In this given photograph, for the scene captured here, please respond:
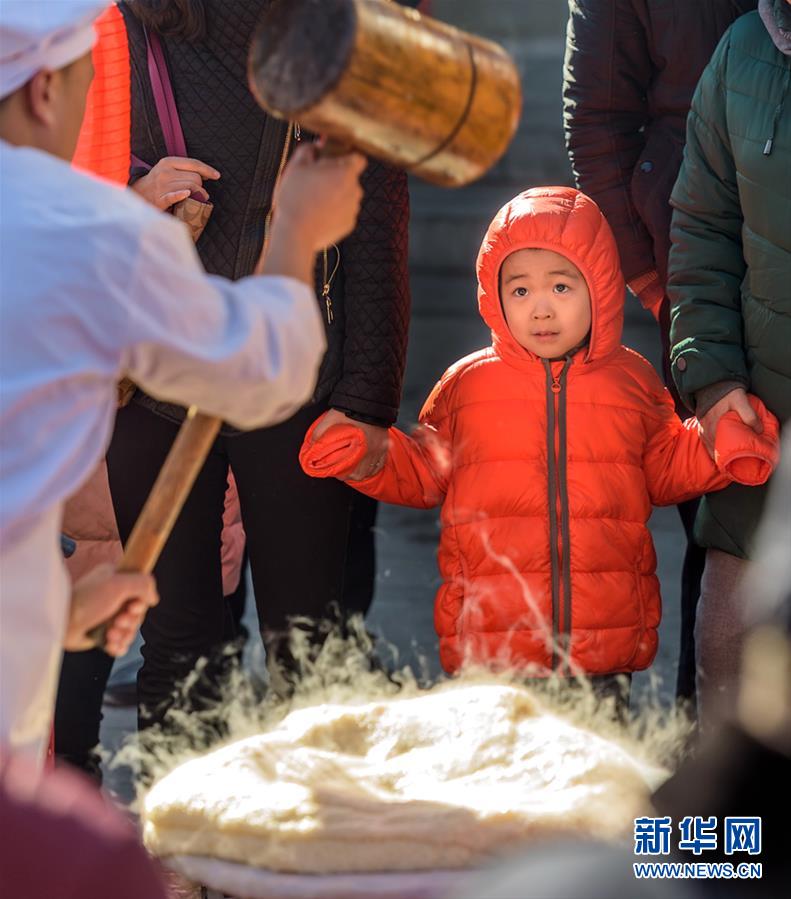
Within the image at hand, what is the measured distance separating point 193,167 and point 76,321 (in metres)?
1.32

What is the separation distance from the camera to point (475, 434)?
11.2 feet

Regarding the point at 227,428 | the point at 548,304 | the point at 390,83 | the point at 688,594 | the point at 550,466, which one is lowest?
the point at 688,594

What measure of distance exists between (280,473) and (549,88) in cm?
697

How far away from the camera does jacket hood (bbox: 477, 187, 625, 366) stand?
3406mm

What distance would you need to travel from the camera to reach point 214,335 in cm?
188

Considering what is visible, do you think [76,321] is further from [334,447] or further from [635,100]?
[635,100]

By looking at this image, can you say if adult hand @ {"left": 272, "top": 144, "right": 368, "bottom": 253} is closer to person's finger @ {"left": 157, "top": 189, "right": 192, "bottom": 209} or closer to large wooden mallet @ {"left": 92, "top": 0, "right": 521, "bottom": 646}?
large wooden mallet @ {"left": 92, "top": 0, "right": 521, "bottom": 646}

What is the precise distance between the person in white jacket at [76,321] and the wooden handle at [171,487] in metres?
0.04

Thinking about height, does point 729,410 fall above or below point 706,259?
below

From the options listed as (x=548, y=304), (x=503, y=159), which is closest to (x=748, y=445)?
(x=548, y=304)

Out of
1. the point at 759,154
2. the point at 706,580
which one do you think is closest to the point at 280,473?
the point at 706,580

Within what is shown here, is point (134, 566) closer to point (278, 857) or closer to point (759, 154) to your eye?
point (278, 857)

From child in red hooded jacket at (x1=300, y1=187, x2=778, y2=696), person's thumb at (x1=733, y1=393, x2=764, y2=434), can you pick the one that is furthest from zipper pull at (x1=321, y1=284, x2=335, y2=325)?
person's thumb at (x1=733, y1=393, x2=764, y2=434)

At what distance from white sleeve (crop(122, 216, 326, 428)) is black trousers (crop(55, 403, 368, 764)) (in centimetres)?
119
